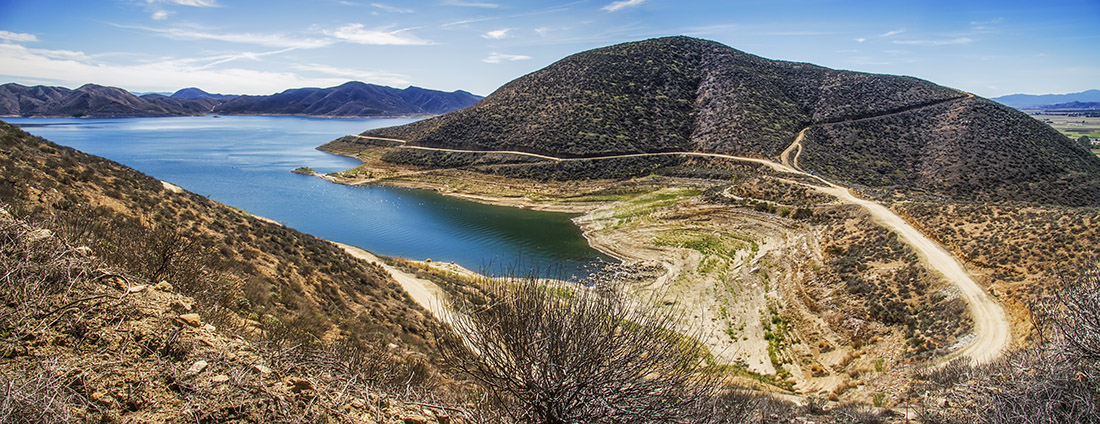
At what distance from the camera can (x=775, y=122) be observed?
53219 mm

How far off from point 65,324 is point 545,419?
4.84 metres

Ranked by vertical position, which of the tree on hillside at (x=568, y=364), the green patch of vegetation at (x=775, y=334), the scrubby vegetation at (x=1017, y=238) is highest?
the tree on hillside at (x=568, y=364)

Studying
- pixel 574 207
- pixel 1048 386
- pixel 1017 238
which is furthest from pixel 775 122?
pixel 1048 386

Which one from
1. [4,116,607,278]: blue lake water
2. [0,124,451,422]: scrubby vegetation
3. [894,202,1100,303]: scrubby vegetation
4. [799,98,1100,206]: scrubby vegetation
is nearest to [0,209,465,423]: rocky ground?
[0,124,451,422]: scrubby vegetation

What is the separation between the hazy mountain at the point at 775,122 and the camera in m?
41.9

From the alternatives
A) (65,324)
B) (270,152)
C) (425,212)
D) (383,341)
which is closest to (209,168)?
(270,152)

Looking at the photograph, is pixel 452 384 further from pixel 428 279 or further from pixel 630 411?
pixel 428 279

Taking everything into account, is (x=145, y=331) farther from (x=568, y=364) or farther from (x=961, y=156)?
(x=961, y=156)

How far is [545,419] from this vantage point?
5.74 meters

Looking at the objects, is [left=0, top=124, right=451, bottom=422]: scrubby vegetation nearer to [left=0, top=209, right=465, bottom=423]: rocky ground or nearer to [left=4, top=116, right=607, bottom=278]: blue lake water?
[left=0, top=209, right=465, bottom=423]: rocky ground

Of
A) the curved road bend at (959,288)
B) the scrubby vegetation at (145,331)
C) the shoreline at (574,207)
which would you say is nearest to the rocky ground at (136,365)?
the scrubby vegetation at (145,331)

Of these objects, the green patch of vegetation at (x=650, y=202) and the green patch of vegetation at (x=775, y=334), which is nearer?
the green patch of vegetation at (x=775, y=334)

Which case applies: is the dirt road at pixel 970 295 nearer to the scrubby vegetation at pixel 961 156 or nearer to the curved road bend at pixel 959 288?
the curved road bend at pixel 959 288

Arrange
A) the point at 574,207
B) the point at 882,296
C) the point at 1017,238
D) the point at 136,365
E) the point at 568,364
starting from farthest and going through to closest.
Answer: the point at 574,207, the point at 1017,238, the point at 882,296, the point at 568,364, the point at 136,365
